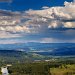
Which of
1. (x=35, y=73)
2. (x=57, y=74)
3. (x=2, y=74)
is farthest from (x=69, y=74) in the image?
(x=2, y=74)

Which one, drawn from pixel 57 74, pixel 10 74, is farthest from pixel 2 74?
pixel 57 74

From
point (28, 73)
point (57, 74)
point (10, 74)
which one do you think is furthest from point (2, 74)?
point (57, 74)

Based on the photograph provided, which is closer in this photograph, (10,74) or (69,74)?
(69,74)

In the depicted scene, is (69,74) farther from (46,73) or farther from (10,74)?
(10,74)

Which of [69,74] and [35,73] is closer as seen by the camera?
[69,74]

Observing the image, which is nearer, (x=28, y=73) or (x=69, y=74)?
(x=69, y=74)

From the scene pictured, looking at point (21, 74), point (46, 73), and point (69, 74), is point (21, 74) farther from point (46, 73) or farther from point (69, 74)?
point (69, 74)

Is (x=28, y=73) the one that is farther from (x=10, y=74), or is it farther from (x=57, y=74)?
(x=57, y=74)
